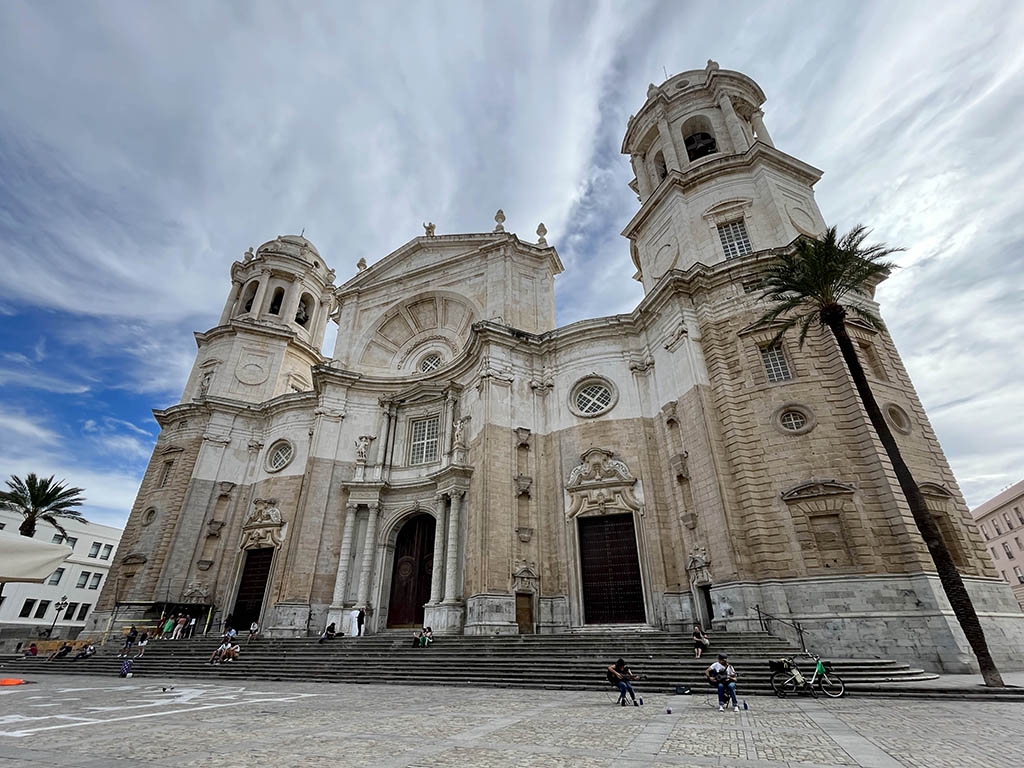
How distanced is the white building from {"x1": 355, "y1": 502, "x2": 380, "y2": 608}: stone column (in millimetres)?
33653

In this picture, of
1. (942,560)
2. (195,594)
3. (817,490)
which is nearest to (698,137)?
(817,490)

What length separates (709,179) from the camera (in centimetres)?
2522

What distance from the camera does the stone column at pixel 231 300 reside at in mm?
38812

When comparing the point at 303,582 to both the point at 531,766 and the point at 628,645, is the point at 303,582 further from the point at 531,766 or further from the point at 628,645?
the point at 531,766

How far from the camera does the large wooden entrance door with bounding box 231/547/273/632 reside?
26.5 meters

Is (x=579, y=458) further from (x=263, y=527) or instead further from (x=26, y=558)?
(x=26, y=558)

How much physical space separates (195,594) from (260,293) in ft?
70.9

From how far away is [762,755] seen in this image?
575cm

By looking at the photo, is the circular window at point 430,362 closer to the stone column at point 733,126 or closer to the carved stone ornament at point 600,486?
the carved stone ornament at point 600,486

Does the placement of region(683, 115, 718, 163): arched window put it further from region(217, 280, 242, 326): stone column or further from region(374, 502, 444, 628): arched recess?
region(217, 280, 242, 326): stone column

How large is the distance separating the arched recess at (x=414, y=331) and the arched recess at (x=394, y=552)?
32.3 ft

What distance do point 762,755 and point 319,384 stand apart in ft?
91.5

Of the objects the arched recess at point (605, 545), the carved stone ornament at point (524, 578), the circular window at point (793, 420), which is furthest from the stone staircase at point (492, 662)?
the circular window at point (793, 420)

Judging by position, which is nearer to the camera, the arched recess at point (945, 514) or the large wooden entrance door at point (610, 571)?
the arched recess at point (945, 514)
